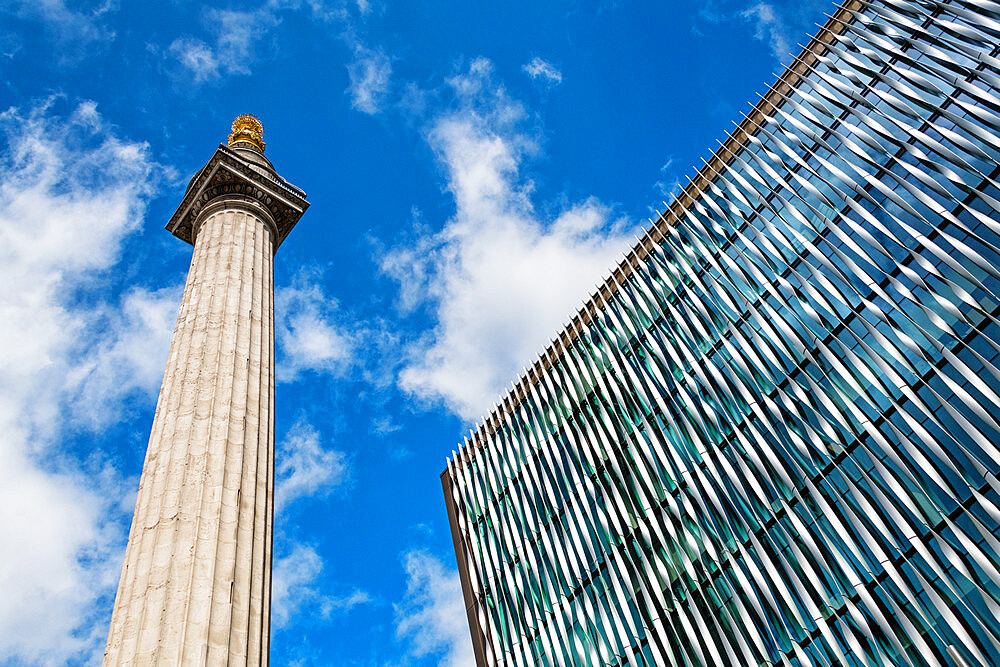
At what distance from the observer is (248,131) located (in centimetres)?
5516

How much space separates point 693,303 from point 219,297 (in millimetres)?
24640

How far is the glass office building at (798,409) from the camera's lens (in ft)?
105

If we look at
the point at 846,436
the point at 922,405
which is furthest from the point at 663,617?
the point at 922,405

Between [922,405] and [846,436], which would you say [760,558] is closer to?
[846,436]

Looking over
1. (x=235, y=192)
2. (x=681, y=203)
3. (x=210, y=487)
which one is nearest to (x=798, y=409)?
(x=681, y=203)

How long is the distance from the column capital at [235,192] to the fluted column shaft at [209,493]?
6168mm

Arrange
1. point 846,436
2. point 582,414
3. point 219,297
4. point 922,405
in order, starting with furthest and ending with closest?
point 582,414 → point 219,297 → point 846,436 → point 922,405

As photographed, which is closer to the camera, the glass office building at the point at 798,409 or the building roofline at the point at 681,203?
the glass office building at the point at 798,409

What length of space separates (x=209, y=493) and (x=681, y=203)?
33.7 m

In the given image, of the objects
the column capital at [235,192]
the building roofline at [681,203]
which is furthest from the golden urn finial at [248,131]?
the building roofline at [681,203]

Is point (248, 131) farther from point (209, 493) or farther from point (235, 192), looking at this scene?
point (209, 493)

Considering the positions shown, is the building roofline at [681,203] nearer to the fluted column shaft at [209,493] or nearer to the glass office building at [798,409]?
the glass office building at [798,409]

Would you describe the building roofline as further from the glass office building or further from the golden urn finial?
the golden urn finial

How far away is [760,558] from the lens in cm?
3725
